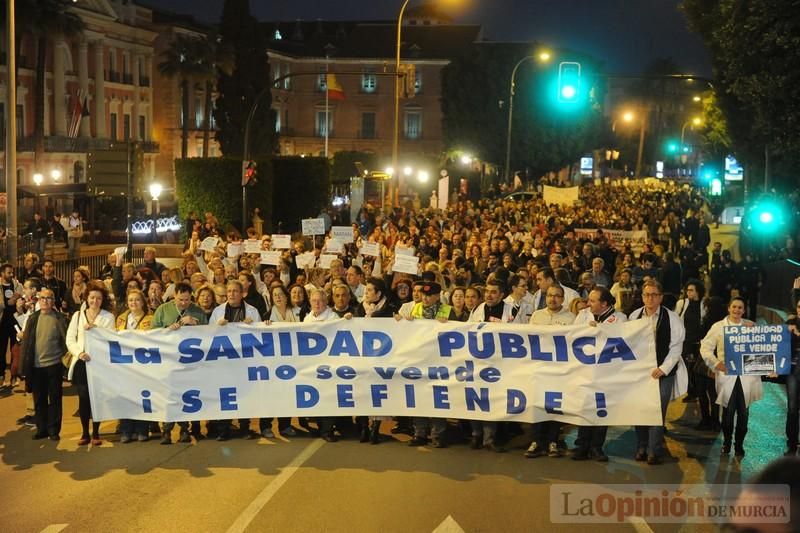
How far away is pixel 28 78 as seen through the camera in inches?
2425

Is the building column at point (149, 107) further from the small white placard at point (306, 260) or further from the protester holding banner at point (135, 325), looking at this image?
the protester holding banner at point (135, 325)

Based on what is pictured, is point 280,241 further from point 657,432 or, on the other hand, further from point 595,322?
point 657,432

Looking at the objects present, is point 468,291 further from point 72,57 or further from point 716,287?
point 72,57

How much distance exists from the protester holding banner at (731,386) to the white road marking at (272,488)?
13.1 feet

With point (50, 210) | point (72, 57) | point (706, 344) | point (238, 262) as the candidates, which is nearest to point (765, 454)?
point (706, 344)

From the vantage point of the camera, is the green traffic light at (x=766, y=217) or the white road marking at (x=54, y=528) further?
the green traffic light at (x=766, y=217)

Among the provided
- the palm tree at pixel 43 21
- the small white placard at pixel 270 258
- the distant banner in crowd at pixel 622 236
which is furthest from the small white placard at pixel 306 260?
the palm tree at pixel 43 21

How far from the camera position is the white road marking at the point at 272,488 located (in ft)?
28.0

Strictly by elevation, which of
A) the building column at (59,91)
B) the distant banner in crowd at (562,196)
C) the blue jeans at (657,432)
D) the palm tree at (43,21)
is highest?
the palm tree at (43,21)

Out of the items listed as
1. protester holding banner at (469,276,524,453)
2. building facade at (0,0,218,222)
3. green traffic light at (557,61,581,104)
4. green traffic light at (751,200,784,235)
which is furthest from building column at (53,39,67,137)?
protester holding banner at (469,276,524,453)

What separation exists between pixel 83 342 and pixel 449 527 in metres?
4.62

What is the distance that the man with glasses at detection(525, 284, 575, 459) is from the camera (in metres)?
11.0

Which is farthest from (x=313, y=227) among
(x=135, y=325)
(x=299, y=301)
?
(x=135, y=325)

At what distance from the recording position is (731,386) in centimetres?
1096
